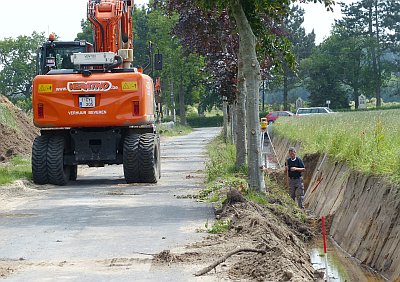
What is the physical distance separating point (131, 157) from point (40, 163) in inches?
82.7

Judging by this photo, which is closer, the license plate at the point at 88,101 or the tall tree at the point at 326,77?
the license plate at the point at 88,101

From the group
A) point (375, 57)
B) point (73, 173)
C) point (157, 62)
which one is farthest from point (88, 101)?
point (375, 57)

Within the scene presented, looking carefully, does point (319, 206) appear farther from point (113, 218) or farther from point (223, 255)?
point (223, 255)

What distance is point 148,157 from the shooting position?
21594mm

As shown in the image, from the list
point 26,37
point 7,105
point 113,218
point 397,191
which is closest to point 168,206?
point 113,218

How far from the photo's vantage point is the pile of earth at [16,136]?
3281 centimetres

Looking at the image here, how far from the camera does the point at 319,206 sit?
69.4ft

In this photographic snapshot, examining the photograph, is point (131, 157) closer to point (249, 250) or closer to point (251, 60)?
point (251, 60)

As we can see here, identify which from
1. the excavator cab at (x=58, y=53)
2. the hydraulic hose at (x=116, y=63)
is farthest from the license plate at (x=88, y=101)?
the excavator cab at (x=58, y=53)

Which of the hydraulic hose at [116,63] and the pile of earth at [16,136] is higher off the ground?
the hydraulic hose at [116,63]

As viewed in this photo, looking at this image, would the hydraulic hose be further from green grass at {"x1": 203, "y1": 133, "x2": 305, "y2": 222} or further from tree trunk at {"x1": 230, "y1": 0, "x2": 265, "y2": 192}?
tree trunk at {"x1": 230, "y1": 0, "x2": 265, "y2": 192}

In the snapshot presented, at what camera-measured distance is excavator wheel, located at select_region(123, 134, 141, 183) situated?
21.6 meters

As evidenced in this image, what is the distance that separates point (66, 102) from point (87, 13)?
3.32m

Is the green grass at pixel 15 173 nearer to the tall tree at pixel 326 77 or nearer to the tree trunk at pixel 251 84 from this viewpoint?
the tree trunk at pixel 251 84
